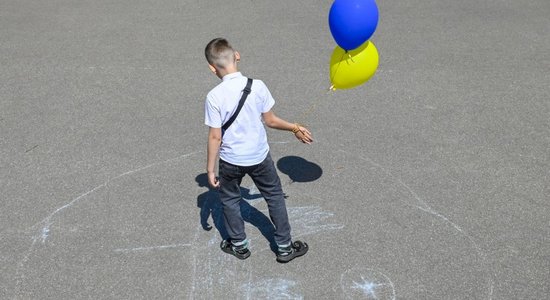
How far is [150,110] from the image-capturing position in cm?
575

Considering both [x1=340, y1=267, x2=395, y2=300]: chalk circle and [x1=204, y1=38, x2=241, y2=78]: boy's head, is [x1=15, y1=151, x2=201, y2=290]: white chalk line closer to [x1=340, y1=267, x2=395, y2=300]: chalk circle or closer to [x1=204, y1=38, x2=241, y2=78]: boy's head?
[x1=204, y1=38, x2=241, y2=78]: boy's head

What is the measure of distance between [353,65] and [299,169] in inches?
45.6

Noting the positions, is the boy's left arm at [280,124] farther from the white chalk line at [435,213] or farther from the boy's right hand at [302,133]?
the white chalk line at [435,213]

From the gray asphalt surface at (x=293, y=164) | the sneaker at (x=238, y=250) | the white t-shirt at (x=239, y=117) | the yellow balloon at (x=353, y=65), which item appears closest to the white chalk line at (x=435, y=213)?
the gray asphalt surface at (x=293, y=164)

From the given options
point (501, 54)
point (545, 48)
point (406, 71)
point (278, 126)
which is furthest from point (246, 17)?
point (278, 126)

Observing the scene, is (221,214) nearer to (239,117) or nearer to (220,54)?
(239,117)

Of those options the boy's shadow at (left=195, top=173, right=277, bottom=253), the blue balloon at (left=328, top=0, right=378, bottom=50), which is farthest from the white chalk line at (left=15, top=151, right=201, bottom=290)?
the blue balloon at (left=328, top=0, right=378, bottom=50)

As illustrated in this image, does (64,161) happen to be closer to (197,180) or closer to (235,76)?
(197,180)

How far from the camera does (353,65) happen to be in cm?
412

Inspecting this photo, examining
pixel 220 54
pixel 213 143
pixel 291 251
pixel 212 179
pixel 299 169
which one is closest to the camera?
pixel 220 54

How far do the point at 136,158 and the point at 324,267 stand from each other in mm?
2195

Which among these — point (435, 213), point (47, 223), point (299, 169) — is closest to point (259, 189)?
point (299, 169)

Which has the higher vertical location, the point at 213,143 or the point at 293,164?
the point at 213,143

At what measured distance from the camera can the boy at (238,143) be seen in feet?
10.6
